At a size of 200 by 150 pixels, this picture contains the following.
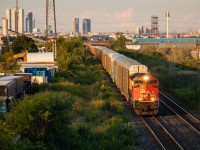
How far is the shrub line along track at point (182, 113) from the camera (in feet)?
62.1

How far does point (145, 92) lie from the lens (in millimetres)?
20125

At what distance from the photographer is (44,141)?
12.6 metres

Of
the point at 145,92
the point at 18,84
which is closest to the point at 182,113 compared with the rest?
the point at 145,92

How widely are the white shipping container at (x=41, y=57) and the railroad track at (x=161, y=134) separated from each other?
84.4 feet

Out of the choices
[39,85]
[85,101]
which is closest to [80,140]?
[85,101]

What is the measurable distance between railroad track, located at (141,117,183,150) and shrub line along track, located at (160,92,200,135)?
4.96ft

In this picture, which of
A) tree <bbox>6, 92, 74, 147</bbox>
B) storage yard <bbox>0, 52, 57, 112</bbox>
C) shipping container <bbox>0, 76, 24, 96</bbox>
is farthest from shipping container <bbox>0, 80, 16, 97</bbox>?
tree <bbox>6, 92, 74, 147</bbox>

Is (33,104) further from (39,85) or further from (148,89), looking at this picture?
(39,85)

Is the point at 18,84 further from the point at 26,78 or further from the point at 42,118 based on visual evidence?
the point at 42,118

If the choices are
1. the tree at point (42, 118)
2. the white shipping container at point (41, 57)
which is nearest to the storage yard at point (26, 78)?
the white shipping container at point (41, 57)

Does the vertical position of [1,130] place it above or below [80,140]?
above

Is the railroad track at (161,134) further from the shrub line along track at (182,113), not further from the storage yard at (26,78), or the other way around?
the storage yard at (26,78)

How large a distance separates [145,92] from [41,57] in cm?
2634

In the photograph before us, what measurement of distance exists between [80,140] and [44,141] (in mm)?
1583
